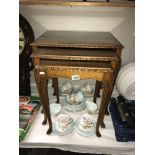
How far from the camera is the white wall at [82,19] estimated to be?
1397 millimetres

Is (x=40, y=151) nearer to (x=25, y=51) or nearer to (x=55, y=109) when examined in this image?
(x=55, y=109)

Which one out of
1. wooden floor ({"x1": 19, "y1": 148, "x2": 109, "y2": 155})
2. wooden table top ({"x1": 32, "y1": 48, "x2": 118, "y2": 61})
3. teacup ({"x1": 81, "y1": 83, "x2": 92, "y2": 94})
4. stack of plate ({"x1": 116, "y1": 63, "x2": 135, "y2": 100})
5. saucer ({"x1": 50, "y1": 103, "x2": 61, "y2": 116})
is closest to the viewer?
wooden table top ({"x1": 32, "y1": 48, "x2": 118, "y2": 61})

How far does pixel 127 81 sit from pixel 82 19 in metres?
0.53

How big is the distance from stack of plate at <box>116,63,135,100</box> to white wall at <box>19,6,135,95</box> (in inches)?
12.0

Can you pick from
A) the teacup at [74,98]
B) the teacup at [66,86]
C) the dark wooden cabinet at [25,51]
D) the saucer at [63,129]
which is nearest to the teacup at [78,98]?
the teacup at [74,98]

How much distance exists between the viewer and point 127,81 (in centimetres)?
122

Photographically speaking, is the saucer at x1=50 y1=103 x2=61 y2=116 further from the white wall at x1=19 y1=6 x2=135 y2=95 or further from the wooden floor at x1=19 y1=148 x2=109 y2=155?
the white wall at x1=19 y1=6 x2=135 y2=95

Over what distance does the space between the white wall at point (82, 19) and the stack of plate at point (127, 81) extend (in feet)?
1.00

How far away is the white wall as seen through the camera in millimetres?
1397

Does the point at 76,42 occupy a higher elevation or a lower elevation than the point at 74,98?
higher

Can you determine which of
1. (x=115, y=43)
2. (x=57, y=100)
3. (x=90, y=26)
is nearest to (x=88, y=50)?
(x=115, y=43)

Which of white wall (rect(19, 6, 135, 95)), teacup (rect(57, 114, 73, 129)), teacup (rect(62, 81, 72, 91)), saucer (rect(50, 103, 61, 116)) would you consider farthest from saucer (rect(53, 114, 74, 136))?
white wall (rect(19, 6, 135, 95))

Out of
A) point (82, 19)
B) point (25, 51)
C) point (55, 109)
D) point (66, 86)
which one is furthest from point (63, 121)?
point (82, 19)
